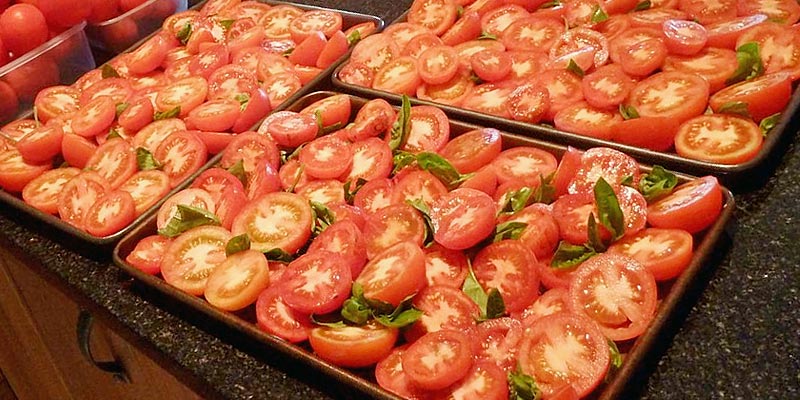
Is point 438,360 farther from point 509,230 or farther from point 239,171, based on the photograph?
point 239,171

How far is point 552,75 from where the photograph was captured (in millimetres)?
1276

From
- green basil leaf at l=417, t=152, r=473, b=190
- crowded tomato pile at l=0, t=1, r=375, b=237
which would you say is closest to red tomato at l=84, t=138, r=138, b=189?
crowded tomato pile at l=0, t=1, r=375, b=237

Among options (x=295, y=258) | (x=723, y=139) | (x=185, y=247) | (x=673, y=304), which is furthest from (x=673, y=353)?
(x=185, y=247)

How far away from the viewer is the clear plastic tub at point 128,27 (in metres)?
1.77

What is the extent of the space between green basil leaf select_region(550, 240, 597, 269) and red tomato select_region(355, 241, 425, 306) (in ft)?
0.56

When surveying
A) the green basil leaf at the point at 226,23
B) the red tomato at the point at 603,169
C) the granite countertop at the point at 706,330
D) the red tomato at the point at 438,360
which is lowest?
the granite countertop at the point at 706,330

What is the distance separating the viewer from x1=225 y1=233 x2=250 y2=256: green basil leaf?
3.37 feet

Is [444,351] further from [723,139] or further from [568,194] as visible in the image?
[723,139]

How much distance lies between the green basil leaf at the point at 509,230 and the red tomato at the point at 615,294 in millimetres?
104

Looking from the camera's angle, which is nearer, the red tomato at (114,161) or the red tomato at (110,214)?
the red tomato at (110,214)

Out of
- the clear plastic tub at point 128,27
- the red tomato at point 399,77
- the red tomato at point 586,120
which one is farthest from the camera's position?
the clear plastic tub at point 128,27

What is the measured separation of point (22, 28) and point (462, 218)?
1201mm

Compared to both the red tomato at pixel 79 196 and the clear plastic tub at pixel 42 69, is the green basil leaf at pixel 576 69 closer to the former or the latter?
the red tomato at pixel 79 196

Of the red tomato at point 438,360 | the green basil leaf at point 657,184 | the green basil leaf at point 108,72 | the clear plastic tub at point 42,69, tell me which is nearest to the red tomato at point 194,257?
the red tomato at point 438,360
